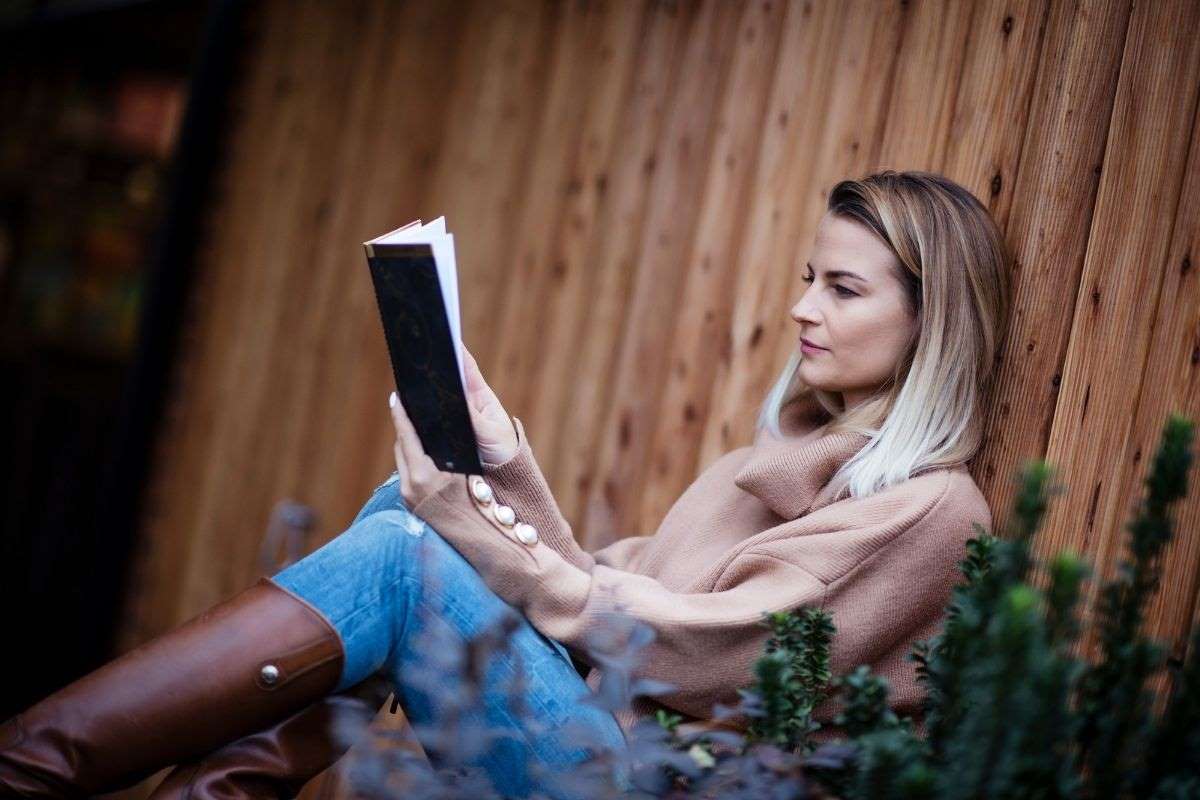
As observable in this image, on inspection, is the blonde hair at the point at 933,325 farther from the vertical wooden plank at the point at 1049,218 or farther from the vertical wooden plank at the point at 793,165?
the vertical wooden plank at the point at 793,165

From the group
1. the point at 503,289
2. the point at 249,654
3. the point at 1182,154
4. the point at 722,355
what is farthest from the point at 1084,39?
the point at 503,289

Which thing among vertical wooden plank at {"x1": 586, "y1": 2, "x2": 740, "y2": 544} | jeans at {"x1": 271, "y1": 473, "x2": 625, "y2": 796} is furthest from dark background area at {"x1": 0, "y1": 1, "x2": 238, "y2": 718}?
jeans at {"x1": 271, "y1": 473, "x2": 625, "y2": 796}

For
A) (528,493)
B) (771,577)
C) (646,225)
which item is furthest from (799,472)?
(646,225)

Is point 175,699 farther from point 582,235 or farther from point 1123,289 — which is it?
point 582,235

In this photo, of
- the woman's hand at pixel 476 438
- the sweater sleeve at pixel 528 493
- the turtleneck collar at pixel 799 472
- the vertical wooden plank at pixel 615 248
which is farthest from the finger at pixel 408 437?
the vertical wooden plank at pixel 615 248

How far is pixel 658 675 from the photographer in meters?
1.98

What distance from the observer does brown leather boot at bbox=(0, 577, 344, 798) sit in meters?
1.79

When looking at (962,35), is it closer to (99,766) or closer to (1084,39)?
(1084,39)

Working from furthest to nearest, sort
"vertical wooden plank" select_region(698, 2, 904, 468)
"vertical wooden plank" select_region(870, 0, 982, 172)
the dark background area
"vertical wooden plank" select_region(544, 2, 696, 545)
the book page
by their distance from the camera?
the dark background area
"vertical wooden plank" select_region(544, 2, 696, 545)
"vertical wooden plank" select_region(698, 2, 904, 468)
"vertical wooden plank" select_region(870, 0, 982, 172)
the book page

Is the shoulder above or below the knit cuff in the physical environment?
above

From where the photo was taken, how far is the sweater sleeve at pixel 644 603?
194cm

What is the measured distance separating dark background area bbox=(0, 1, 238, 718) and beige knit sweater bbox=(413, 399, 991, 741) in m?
2.96

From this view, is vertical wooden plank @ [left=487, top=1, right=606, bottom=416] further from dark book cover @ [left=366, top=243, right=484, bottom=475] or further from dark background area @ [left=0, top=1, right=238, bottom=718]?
dark background area @ [left=0, top=1, right=238, bottom=718]

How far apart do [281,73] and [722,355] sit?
7.77 feet
